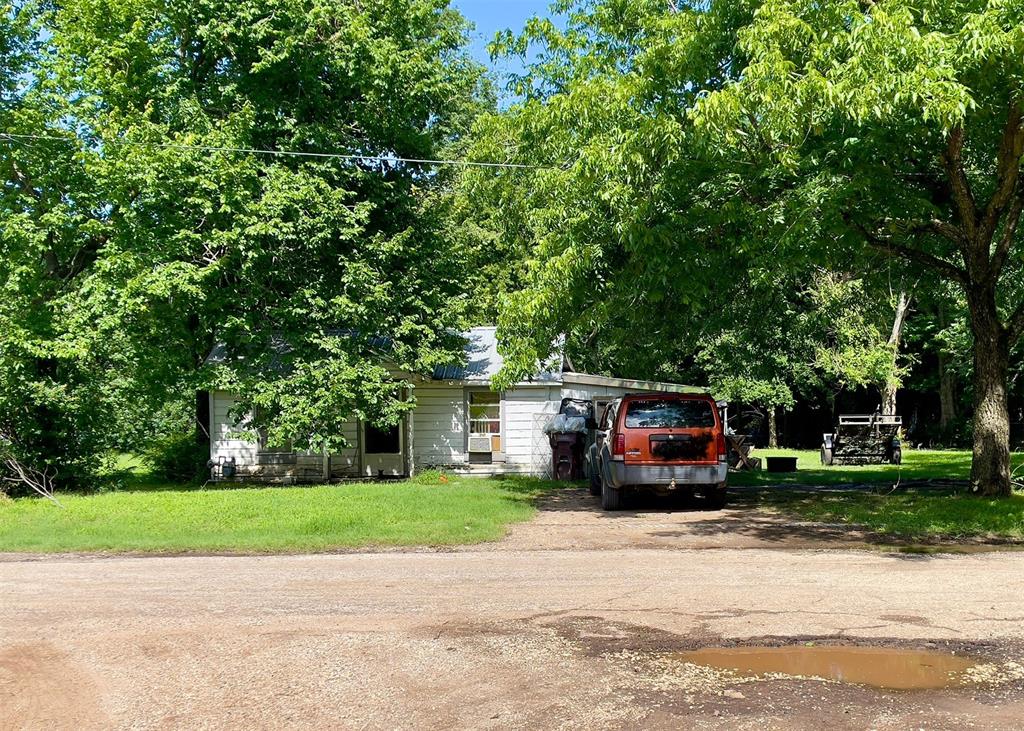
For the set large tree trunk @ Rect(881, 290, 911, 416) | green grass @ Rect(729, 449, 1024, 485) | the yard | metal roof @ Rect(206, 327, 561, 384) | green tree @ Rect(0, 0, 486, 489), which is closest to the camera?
the yard

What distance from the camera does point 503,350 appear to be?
15.8 m

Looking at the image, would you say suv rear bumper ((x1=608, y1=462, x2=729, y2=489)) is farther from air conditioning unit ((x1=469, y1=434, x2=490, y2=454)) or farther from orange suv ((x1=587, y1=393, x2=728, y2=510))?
air conditioning unit ((x1=469, y1=434, x2=490, y2=454))

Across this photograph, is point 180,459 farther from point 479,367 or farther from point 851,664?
point 851,664

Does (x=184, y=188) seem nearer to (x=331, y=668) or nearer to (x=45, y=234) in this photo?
(x=45, y=234)

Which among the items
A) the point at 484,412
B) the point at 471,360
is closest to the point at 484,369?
the point at 471,360

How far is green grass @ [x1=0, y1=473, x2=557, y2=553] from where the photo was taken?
12.1 m

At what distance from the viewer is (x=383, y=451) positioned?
2417cm

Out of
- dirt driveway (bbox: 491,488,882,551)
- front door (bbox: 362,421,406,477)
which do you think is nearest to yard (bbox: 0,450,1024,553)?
dirt driveway (bbox: 491,488,882,551)

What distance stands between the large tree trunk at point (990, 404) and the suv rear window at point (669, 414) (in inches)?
164

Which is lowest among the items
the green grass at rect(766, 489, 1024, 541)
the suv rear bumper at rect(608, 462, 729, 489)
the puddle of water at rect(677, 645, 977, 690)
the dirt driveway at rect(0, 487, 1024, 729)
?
the puddle of water at rect(677, 645, 977, 690)

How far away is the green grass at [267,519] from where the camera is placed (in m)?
12.1

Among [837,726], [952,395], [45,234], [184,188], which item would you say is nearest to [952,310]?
[952,395]

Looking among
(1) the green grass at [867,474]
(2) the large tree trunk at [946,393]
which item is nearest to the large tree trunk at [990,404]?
(1) the green grass at [867,474]

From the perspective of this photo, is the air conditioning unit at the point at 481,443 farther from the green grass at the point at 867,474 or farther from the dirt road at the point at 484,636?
the dirt road at the point at 484,636
